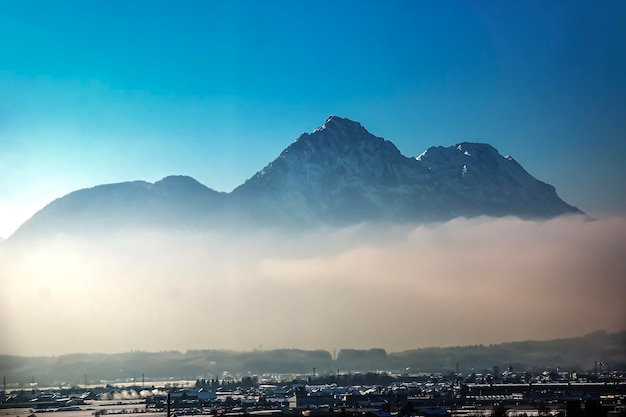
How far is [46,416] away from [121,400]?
42.6 metres

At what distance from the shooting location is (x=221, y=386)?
162750mm

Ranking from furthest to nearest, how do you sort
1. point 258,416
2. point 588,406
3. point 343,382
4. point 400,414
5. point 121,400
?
1. point 343,382
2. point 121,400
3. point 258,416
4. point 400,414
5. point 588,406

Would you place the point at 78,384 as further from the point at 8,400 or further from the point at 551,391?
the point at 551,391

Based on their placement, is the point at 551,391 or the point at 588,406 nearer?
the point at 588,406

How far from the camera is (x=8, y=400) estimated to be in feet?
393

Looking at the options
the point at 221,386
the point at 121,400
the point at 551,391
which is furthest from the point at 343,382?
the point at 551,391

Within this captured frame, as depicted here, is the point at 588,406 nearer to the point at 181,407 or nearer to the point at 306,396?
the point at 306,396

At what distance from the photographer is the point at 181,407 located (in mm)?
102125

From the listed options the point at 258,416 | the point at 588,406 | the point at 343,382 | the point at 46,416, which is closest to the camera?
the point at 588,406

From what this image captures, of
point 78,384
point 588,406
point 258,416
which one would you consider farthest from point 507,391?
point 78,384

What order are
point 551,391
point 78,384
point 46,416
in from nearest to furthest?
point 46,416 → point 551,391 → point 78,384

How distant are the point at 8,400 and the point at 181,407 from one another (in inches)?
1246

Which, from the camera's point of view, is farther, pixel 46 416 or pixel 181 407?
pixel 181 407

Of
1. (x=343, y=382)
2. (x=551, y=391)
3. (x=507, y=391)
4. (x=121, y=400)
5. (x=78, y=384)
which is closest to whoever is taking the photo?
(x=551, y=391)
